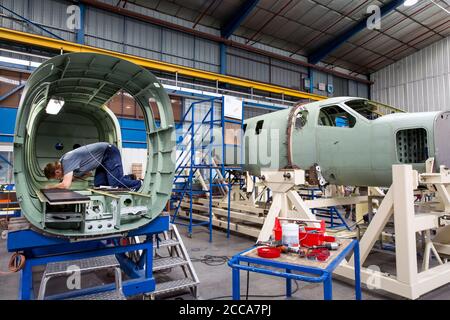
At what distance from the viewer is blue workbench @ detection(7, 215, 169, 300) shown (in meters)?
2.71

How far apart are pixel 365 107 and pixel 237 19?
10058 mm

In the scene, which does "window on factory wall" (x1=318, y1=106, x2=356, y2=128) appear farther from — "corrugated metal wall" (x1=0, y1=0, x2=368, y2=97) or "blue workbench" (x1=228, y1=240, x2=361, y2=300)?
"corrugated metal wall" (x1=0, y1=0, x2=368, y2=97)

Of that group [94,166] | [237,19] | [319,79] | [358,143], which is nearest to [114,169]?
[94,166]

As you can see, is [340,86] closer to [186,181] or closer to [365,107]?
[365,107]

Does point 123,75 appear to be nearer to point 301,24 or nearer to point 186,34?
point 186,34

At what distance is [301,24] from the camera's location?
14859 millimetres

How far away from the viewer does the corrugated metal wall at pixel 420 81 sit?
17422 millimetres

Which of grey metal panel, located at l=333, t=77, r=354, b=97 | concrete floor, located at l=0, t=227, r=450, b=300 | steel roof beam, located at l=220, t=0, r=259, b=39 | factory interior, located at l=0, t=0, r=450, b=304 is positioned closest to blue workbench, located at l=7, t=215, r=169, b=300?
factory interior, located at l=0, t=0, r=450, b=304

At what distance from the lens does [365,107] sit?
5.62 metres

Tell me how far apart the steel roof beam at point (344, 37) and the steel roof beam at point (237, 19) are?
5763 mm

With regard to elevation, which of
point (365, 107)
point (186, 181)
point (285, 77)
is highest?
point (285, 77)

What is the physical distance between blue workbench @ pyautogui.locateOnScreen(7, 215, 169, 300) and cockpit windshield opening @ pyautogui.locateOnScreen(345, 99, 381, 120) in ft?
13.5

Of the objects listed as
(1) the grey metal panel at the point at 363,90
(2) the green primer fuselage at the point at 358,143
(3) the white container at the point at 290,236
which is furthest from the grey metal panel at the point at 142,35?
(1) the grey metal panel at the point at 363,90
